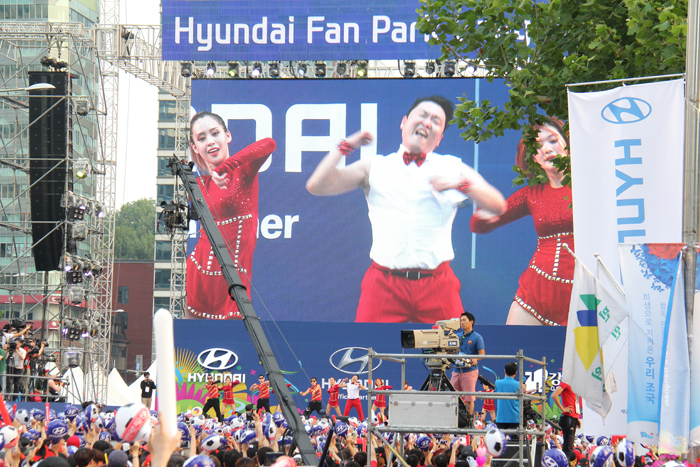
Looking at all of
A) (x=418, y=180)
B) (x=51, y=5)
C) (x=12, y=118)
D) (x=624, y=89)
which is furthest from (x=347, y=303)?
(x=51, y=5)

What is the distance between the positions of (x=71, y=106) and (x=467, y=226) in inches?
539

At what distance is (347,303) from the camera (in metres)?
27.9

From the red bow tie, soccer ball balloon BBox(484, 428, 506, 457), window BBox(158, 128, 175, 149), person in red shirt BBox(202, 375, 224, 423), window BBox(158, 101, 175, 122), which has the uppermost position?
window BBox(158, 101, 175, 122)

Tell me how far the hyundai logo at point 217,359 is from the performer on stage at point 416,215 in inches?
172

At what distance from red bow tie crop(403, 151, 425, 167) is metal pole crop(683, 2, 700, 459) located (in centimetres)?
1933

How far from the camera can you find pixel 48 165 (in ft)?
88.9

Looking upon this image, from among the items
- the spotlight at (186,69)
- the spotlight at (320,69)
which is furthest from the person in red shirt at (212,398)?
the spotlight at (320,69)

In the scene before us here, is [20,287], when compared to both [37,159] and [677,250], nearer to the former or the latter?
[37,159]

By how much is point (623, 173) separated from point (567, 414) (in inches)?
191

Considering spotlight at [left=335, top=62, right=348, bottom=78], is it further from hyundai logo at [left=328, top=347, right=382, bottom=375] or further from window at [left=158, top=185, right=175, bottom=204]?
window at [left=158, top=185, right=175, bottom=204]

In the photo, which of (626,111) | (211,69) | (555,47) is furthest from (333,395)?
(626,111)

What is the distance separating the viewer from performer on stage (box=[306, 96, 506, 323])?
2714cm

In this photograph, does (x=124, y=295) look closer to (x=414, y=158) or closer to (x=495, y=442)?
(x=414, y=158)

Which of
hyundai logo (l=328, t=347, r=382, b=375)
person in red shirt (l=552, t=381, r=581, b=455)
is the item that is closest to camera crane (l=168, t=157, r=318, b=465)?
person in red shirt (l=552, t=381, r=581, b=455)
